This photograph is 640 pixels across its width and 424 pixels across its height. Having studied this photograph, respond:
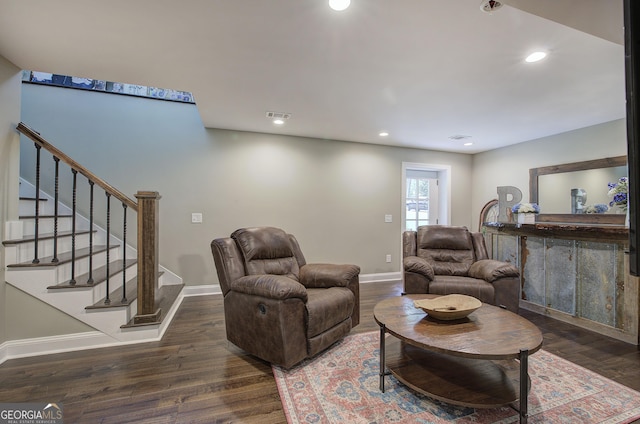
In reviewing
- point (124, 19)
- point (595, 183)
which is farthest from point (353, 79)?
point (595, 183)

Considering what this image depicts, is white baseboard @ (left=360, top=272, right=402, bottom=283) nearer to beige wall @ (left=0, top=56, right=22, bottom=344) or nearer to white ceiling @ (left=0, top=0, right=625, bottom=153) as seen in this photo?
white ceiling @ (left=0, top=0, right=625, bottom=153)

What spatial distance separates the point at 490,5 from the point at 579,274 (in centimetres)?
291

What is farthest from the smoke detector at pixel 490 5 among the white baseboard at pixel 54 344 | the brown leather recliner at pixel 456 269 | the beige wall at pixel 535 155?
the white baseboard at pixel 54 344

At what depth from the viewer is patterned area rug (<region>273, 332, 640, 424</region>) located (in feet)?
5.05

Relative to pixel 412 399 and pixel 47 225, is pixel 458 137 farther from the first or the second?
pixel 47 225

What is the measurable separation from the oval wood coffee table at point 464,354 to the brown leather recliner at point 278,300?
18.0 inches

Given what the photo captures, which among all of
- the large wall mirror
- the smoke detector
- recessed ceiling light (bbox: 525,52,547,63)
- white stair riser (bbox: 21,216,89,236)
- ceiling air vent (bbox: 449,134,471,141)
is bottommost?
white stair riser (bbox: 21,216,89,236)

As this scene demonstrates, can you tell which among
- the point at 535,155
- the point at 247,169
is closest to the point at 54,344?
the point at 247,169

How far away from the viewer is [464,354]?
140cm

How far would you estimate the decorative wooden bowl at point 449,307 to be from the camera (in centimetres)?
175

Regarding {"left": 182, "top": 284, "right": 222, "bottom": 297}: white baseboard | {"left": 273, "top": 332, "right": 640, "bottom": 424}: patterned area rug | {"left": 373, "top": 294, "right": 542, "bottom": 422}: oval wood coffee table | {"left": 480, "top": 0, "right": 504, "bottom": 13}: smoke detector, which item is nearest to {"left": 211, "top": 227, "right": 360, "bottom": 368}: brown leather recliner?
{"left": 273, "top": 332, "right": 640, "bottom": 424}: patterned area rug

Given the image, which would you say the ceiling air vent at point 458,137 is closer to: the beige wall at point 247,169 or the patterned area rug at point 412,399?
the beige wall at point 247,169

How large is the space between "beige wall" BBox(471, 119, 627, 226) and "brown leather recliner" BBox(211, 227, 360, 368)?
3.68m

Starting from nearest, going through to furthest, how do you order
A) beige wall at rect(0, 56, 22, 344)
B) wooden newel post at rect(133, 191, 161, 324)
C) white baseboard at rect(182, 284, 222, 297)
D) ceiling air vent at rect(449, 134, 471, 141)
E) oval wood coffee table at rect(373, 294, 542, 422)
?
oval wood coffee table at rect(373, 294, 542, 422)
beige wall at rect(0, 56, 22, 344)
wooden newel post at rect(133, 191, 161, 324)
white baseboard at rect(182, 284, 222, 297)
ceiling air vent at rect(449, 134, 471, 141)
